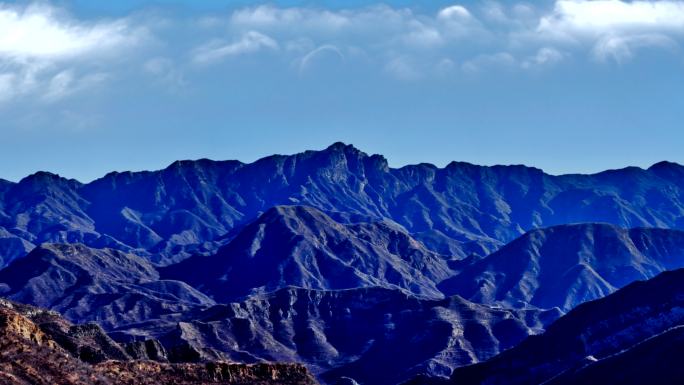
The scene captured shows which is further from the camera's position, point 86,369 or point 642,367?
point 642,367

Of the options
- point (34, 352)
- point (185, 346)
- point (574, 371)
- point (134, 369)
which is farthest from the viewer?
point (574, 371)

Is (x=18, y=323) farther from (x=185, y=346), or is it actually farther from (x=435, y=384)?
(x=435, y=384)

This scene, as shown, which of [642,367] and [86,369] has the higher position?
[642,367]

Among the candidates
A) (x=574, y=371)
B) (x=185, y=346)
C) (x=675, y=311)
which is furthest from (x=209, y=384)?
(x=675, y=311)

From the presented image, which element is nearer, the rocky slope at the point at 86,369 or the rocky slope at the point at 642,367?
the rocky slope at the point at 86,369

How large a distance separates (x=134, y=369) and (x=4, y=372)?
40.7ft

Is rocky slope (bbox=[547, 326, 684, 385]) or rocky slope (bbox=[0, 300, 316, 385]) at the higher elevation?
rocky slope (bbox=[547, 326, 684, 385])

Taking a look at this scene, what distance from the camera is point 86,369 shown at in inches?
2965

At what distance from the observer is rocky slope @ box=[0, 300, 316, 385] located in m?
71.0

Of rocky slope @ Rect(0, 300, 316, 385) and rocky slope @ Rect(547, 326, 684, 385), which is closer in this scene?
rocky slope @ Rect(0, 300, 316, 385)

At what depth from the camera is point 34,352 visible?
73812 millimetres

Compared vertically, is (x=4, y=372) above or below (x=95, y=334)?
below

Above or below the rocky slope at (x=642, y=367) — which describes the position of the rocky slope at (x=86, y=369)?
below

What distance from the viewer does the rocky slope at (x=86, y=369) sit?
233ft
